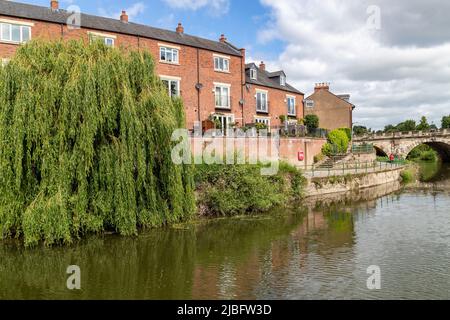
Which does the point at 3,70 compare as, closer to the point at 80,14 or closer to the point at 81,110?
the point at 81,110

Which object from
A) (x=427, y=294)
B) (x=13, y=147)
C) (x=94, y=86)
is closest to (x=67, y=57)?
(x=94, y=86)

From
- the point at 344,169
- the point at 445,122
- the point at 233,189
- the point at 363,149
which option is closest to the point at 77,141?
the point at 233,189

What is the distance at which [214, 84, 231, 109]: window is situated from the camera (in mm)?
29125

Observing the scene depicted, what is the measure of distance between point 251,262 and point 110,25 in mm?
18877

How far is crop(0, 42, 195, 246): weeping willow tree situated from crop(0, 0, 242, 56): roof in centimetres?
917

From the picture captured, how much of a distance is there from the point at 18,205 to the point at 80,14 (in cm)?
1576

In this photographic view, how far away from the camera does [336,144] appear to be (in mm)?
35188

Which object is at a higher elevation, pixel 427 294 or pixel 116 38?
pixel 116 38

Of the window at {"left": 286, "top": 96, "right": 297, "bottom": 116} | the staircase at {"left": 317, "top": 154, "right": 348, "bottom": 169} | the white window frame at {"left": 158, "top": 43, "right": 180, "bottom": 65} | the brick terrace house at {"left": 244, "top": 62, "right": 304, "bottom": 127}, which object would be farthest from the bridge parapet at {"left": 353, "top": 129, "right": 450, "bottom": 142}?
the white window frame at {"left": 158, "top": 43, "right": 180, "bottom": 65}

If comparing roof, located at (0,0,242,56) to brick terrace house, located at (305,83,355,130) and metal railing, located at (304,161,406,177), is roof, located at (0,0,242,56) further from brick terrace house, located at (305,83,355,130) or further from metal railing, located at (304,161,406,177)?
brick terrace house, located at (305,83,355,130)

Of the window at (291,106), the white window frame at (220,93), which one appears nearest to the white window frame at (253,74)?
the white window frame at (220,93)

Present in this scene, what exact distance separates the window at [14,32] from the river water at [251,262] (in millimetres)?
12403

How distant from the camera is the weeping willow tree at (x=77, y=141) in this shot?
1298 cm

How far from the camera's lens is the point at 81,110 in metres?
13.5
